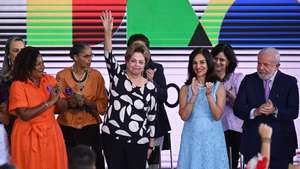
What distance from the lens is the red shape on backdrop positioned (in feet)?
30.6

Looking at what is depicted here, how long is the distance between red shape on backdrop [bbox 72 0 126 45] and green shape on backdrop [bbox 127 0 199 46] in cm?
12

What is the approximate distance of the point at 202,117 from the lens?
767cm

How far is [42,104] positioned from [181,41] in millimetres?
2308

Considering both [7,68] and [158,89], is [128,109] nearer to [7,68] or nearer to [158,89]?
[158,89]

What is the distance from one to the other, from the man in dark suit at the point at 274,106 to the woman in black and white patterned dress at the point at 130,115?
850 millimetres

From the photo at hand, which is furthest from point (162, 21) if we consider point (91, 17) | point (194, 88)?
point (194, 88)

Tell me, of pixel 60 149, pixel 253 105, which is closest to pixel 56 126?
pixel 60 149

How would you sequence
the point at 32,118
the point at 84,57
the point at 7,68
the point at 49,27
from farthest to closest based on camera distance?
the point at 49,27 < the point at 84,57 < the point at 7,68 < the point at 32,118

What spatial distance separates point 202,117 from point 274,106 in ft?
2.15

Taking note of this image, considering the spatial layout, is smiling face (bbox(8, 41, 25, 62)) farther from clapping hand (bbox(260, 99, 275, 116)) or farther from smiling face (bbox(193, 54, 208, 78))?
clapping hand (bbox(260, 99, 275, 116))

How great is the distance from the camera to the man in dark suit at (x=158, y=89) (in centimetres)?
808

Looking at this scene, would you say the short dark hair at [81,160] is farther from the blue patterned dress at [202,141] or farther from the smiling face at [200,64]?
the smiling face at [200,64]

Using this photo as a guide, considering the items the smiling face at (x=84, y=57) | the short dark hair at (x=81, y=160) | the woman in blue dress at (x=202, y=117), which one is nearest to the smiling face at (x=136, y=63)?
the woman in blue dress at (x=202, y=117)

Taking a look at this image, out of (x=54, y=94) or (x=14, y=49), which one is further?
(x=14, y=49)
